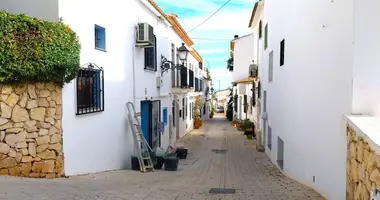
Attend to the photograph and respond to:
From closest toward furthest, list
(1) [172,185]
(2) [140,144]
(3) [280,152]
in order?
1. (1) [172,185]
2. (2) [140,144]
3. (3) [280,152]

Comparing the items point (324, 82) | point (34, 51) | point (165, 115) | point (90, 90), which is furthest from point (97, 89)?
point (165, 115)

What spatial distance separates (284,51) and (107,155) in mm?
5817

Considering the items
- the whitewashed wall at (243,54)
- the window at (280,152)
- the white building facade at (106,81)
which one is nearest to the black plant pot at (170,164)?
the white building facade at (106,81)

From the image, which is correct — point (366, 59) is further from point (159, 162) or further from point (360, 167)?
point (159, 162)

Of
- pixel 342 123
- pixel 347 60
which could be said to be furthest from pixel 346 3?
pixel 342 123

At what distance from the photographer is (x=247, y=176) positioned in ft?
31.7

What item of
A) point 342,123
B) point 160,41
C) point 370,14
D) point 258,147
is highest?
point 160,41

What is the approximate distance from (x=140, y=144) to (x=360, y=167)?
24.2 feet

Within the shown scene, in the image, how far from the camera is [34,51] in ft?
19.8

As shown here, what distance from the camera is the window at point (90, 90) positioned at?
7.29 meters

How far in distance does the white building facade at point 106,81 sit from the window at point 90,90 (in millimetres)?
22

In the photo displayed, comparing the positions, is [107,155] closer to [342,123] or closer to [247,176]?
[247,176]

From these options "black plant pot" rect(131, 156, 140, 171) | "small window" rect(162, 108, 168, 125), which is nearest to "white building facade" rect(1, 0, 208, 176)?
"black plant pot" rect(131, 156, 140, 171)

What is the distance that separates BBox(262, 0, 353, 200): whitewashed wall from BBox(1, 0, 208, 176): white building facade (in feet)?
15.1
